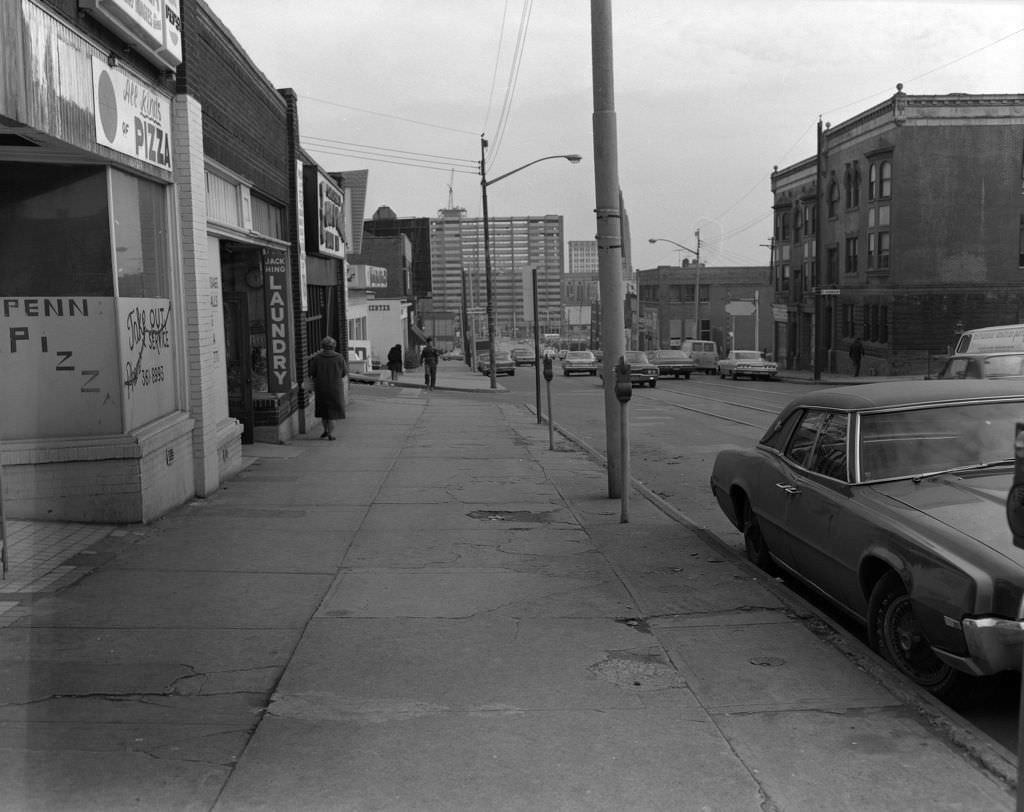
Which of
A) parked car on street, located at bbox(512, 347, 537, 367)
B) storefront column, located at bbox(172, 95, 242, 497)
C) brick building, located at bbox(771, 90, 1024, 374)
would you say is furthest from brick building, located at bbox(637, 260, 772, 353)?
storefront column, located at bbox(172, 95, 242, 497)

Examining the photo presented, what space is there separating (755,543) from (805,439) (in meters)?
1.19

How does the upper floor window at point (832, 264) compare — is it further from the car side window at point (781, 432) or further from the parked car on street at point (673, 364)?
the car side window at point (781, 432)

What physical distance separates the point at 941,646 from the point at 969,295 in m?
44.6

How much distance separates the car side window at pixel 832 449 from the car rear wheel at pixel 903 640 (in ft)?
3.23

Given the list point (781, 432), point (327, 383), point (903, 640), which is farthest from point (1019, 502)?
point (327, 383)

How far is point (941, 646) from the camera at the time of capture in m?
5.08

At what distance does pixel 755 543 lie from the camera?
8.44 meters

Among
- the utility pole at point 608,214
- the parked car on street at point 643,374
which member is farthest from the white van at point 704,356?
the utility pole at point 608,214

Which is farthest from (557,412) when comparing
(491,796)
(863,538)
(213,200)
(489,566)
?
(491,796)

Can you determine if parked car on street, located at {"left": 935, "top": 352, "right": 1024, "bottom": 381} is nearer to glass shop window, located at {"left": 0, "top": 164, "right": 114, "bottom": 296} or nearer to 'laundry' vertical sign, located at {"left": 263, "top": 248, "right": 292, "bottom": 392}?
'laundry' vertical sign, located at {"left": 263, "top": 248, "right": 292, "bottom": 392}

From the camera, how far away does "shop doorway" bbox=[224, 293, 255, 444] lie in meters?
16.5

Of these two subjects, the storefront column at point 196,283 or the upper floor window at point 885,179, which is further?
the upper floor window at point 885,179

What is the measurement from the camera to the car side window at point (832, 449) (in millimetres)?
6793

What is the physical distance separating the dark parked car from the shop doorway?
9.81 metres
